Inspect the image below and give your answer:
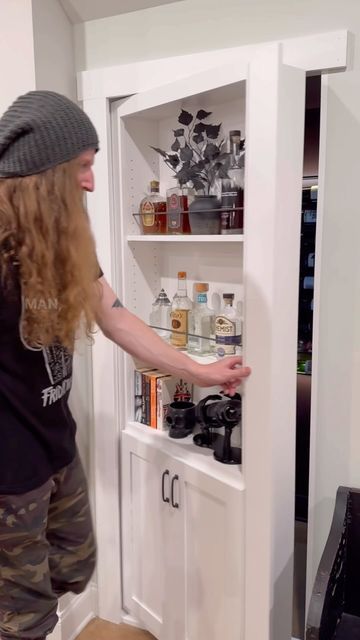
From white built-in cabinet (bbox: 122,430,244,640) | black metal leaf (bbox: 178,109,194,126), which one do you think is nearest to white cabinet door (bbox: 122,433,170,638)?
white built-in cabinet (bbox: 122,430,244,640)

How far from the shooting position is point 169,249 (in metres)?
2.13

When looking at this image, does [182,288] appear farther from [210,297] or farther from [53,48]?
[53,48]

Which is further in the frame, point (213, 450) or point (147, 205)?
point (147, 205)

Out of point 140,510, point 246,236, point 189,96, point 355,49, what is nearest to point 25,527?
point 140,510

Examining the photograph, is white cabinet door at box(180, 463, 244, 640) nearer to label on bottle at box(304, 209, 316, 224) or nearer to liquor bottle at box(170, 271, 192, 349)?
liquor bottle at box(170, 271, 192, 349)

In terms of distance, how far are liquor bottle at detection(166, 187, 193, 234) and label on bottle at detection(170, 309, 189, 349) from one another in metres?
0.27

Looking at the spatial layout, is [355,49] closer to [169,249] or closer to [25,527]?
[169,249]

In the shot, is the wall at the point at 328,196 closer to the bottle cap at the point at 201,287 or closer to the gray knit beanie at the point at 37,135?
the bottle cap at the point at 201,287

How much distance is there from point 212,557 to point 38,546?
0.60 meters

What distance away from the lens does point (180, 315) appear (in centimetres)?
195

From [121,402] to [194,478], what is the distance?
1.44 ft

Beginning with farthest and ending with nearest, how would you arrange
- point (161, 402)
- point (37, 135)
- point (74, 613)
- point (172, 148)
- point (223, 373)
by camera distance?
point (74, 613) < point (161, 402) < point (172, 148) < point (223, 373) < point (37, 135)

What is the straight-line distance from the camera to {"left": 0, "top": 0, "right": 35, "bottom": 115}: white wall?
5.85ft

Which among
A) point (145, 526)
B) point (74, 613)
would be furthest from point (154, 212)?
point (74, 613)
